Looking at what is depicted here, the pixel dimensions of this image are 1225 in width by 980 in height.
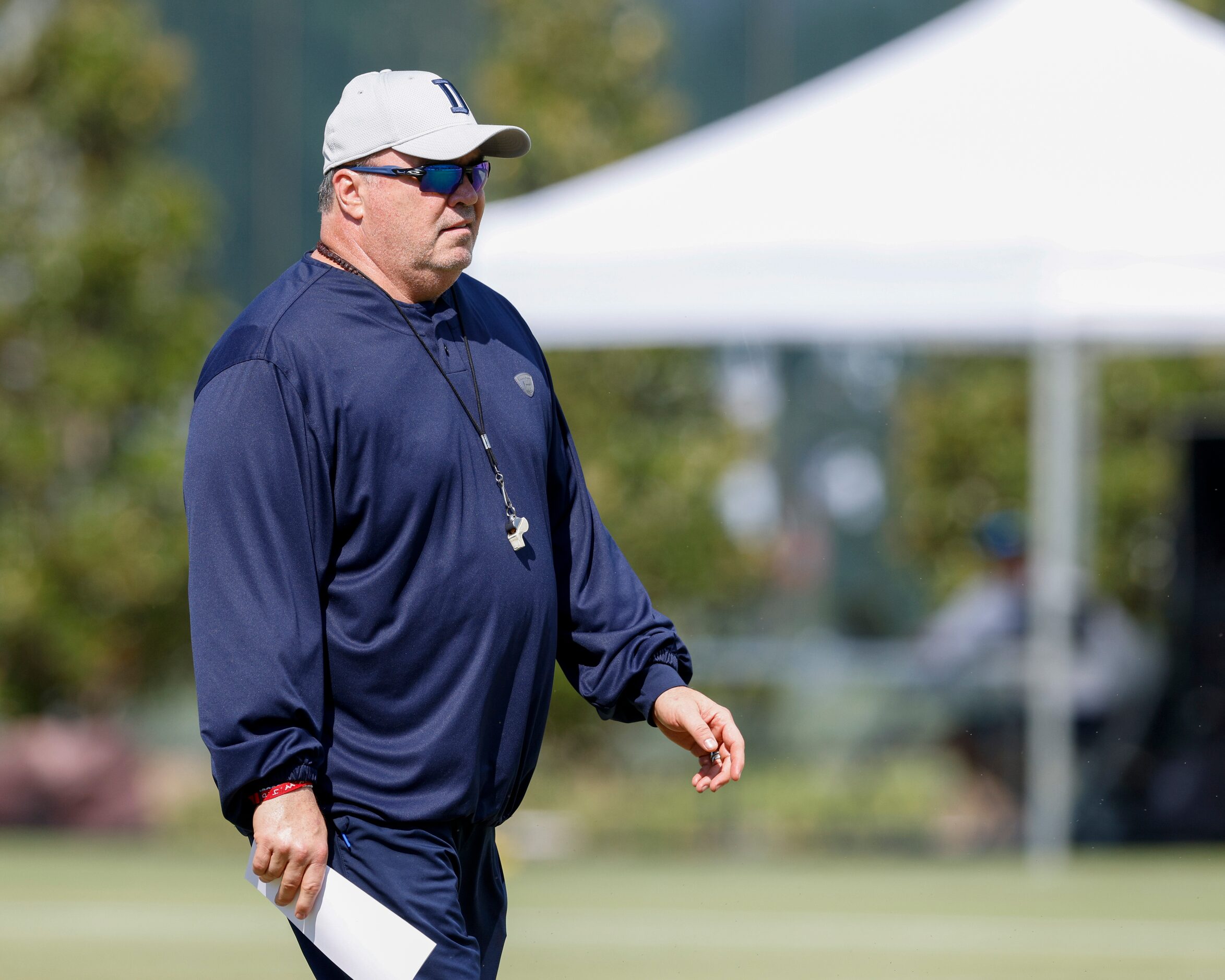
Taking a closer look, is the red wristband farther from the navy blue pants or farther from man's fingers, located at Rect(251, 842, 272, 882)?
the navy blue pants

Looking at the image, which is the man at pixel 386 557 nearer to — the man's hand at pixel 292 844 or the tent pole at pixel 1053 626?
the man's hand at pixel 292 844

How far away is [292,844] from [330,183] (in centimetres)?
112

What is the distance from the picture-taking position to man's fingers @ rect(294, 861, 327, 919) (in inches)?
120

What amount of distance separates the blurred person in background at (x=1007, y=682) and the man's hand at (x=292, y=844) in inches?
274

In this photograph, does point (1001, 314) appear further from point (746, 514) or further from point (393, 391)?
point (393, 391)

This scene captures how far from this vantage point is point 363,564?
321cm

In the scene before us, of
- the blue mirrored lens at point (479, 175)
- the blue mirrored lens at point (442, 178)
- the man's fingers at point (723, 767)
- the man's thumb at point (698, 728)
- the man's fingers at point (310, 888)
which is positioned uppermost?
the blue mirrored lens at point (479, 175)

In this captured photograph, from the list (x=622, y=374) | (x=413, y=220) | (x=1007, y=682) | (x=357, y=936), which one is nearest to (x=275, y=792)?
(x=357, y=936)

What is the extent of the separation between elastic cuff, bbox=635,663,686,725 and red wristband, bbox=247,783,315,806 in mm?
729

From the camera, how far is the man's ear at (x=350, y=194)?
3.37 metres

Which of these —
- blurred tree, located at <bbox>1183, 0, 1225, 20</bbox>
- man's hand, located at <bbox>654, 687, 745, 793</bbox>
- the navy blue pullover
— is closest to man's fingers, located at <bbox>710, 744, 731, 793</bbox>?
man's hand, located at <bbox>654, 687, 745, 793</bbox>

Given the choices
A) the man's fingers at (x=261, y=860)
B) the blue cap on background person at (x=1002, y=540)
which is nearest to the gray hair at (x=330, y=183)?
the man's fingers at (x=261, y=860)

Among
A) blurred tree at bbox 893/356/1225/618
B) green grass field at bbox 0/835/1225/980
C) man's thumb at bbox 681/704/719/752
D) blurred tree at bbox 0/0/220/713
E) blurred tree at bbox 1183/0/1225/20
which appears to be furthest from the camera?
blurred tree at bbox 1183/0/1225/20

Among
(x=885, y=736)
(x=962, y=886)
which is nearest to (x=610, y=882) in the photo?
(x=962, y=886)
